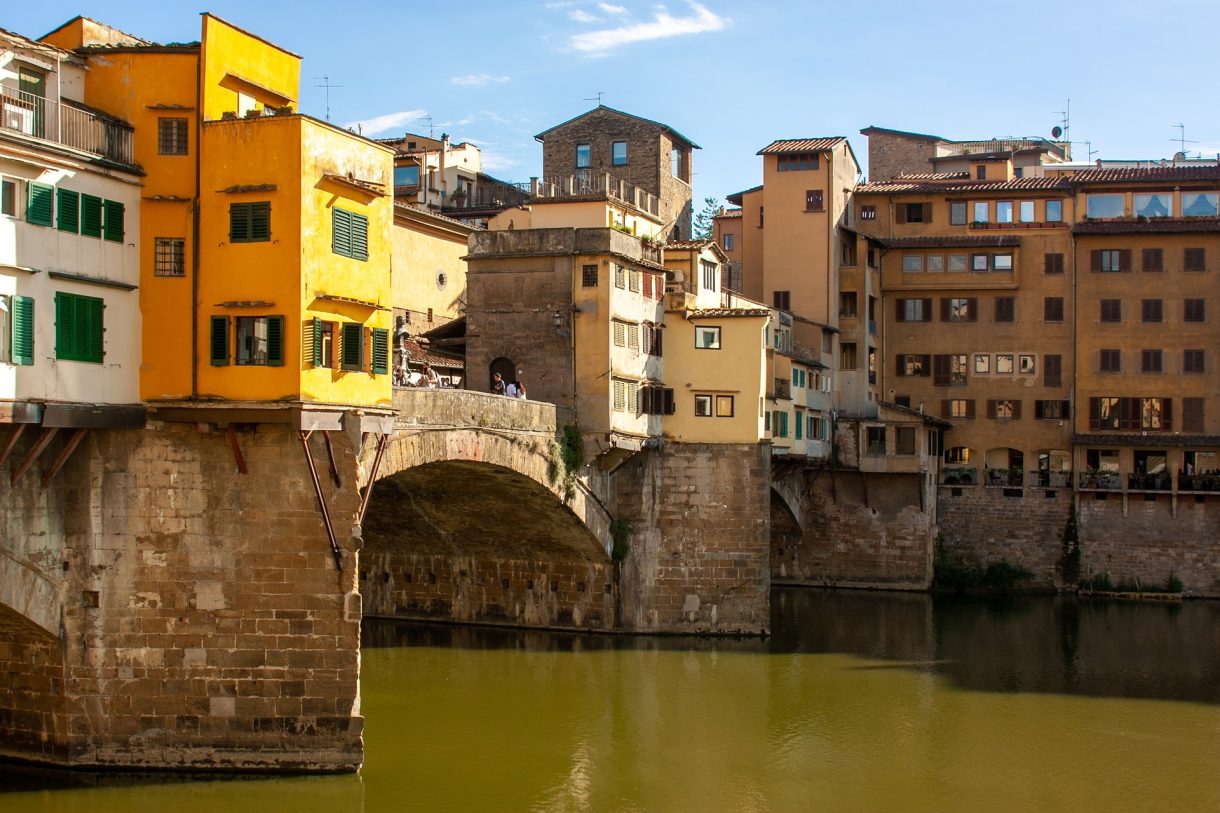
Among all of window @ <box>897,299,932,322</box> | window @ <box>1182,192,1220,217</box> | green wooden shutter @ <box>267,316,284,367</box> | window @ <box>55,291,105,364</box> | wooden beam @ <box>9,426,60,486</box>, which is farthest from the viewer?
window @ <box>897,299,932,322</box>

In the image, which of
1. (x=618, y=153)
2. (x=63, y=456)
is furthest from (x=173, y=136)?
(x=618, y=153)

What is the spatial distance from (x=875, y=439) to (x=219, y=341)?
38344 millimetres

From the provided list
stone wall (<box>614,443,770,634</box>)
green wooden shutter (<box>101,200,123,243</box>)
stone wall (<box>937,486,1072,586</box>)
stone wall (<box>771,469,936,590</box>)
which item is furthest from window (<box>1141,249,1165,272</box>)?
green wooden shutter (<box>101,200,123,243</box>)

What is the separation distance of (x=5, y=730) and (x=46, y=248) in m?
8.45

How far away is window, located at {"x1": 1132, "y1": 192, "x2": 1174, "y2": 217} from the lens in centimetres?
6281

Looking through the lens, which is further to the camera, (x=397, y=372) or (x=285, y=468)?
(x=397, y=372)

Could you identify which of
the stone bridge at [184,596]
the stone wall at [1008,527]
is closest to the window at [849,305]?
the stone wall at [1008,527]

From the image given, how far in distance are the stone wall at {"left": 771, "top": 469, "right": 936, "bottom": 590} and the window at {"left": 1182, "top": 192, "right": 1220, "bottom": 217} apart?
16.1m

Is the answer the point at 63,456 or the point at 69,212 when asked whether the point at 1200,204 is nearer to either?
the point at 69,212

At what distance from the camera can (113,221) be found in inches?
1019

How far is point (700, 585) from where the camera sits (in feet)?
148

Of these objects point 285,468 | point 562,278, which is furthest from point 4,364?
point 562,278

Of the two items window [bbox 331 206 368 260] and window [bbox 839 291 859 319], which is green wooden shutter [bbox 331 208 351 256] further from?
window [bbox 839 291 859 319]

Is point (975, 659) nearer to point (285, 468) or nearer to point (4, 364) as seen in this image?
point (285, 468)
